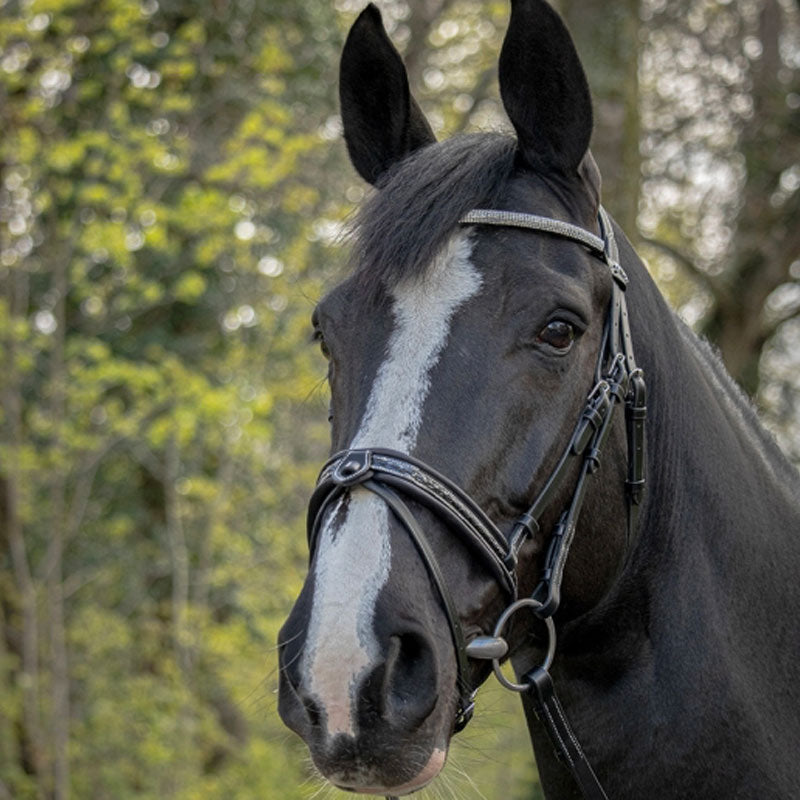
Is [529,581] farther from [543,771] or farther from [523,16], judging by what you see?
[523,16]

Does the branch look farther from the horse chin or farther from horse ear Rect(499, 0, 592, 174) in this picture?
the horse chin

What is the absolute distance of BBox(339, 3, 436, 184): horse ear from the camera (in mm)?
2668

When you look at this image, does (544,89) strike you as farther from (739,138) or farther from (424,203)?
(739,138)

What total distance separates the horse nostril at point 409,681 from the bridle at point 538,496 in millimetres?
101

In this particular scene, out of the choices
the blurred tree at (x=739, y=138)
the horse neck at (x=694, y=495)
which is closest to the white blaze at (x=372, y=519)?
the horse neck at (x=694, y=495)

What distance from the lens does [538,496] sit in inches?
Result: 84.0

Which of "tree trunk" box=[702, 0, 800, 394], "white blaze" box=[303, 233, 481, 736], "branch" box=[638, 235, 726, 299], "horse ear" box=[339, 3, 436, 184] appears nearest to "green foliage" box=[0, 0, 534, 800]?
"branch" box=[638, 235, 726, 299]

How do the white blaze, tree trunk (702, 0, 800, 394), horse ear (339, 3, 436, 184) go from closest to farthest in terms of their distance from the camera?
the white blaze
horse ear (339, 3, 436, 184)
tree trunk (702, 0, 800, 394)

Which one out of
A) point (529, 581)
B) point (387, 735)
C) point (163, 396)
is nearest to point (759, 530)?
point (529, 581)

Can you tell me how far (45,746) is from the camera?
8.25 metres

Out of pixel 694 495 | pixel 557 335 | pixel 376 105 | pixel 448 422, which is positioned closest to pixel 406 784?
pixel 448 422

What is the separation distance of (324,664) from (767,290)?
9.20 m

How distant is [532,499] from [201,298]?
25.6 feet

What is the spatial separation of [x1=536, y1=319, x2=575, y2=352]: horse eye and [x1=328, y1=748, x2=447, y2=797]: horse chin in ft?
2.87
